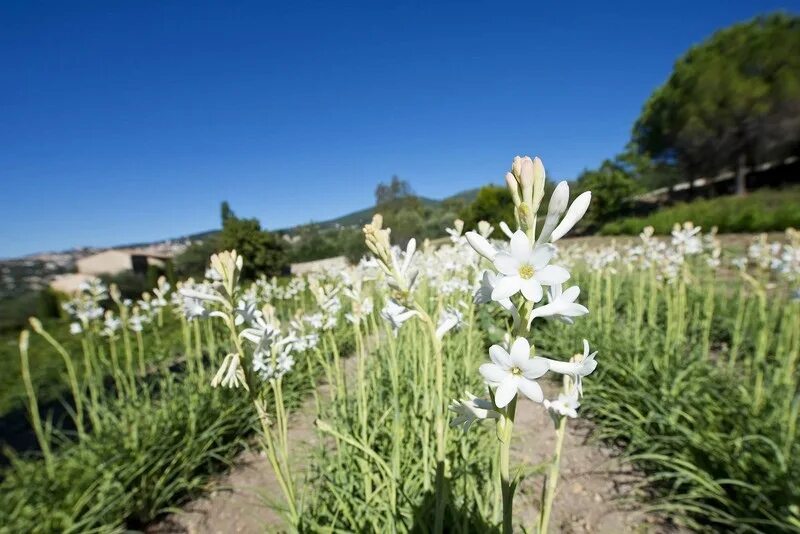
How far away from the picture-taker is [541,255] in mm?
814

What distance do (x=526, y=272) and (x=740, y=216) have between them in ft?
69.7

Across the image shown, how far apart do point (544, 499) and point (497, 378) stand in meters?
0.44

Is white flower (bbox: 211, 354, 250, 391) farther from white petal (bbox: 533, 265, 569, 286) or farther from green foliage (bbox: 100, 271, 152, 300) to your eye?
green foliage (bbox: 100, 271, 152, 300)

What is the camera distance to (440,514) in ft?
4.26

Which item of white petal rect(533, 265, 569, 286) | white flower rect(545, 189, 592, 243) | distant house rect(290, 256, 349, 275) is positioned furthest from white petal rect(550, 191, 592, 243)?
distant house rect(290, 256, 349, 275)

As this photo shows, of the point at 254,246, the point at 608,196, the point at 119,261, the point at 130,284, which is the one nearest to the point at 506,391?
the point at 254,246

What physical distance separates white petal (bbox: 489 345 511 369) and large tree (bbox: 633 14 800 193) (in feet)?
103

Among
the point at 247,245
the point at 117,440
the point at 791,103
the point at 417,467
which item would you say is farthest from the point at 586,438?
the point at 791,103

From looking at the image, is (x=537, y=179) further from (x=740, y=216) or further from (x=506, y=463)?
(x=740, y=216)

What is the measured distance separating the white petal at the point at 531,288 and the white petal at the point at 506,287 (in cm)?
1

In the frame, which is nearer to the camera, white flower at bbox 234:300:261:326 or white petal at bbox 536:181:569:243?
white petal at bbox 536:181:569:243

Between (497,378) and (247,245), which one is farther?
(247,245)

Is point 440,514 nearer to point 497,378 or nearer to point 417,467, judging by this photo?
point 497,378

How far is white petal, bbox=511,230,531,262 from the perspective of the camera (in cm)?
81
